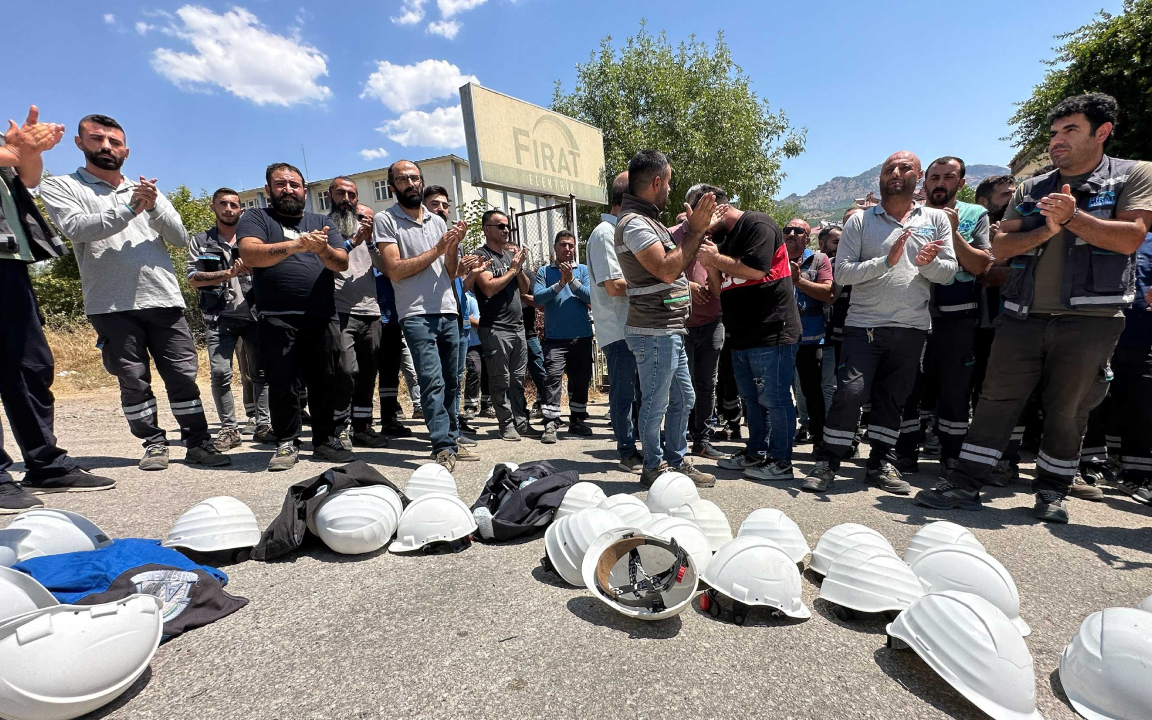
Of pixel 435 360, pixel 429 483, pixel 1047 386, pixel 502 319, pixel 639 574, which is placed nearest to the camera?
pixel 639 574

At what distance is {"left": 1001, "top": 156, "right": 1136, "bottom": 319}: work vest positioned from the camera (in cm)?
309

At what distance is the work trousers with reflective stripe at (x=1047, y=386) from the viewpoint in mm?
3213

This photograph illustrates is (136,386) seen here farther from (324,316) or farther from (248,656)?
(248,656)

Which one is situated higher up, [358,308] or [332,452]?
[358,308]

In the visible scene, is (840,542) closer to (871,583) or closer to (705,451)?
(871,583)

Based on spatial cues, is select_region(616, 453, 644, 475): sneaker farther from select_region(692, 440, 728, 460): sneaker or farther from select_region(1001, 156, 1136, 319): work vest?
select_region(1001, 156, 1136, 319): work vest

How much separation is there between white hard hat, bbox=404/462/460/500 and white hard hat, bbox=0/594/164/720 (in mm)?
1578

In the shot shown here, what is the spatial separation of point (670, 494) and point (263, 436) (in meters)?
4.37

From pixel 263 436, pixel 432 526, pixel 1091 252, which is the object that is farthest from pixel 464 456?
pixel 1091 252

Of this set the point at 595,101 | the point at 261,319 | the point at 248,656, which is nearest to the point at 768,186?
the point at 595,101

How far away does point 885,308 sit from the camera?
12.3 ft

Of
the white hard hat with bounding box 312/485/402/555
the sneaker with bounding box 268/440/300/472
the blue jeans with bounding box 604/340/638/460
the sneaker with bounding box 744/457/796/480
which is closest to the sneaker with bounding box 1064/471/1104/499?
the sneaker with bounding box 744/457/796/480

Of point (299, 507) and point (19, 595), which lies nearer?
point (19, 595)

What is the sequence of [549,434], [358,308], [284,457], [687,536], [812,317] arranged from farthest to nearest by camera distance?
[549,434]
[812,317]
[358,308]
[284,457]
[687,536]
